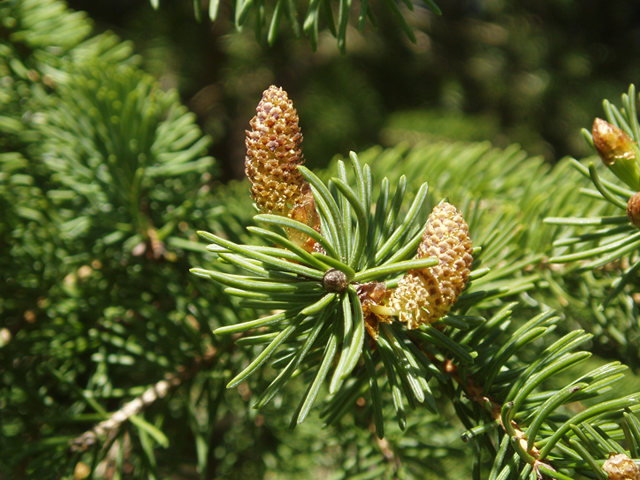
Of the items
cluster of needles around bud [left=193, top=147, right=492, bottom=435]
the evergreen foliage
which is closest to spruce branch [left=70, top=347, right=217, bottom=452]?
the evergreen foliage

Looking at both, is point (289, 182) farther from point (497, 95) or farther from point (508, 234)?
point (497, 95)

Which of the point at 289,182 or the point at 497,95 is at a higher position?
the point at 289,182

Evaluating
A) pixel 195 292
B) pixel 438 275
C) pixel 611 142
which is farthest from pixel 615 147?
pixel 195 292

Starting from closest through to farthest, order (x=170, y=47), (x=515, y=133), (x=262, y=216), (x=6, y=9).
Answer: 1. (x=262, y=216)
2. (x=6, y=9)
3. (x=170, y=47)
4. (x=515, y=133)

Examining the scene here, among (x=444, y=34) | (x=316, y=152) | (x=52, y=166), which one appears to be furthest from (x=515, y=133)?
(x=52, y=166)

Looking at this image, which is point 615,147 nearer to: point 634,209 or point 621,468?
point 634,209

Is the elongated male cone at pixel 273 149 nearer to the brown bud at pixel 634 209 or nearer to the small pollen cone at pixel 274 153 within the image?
the small pollen cone at pixel 274 153

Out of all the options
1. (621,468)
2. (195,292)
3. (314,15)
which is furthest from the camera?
(195,292)
